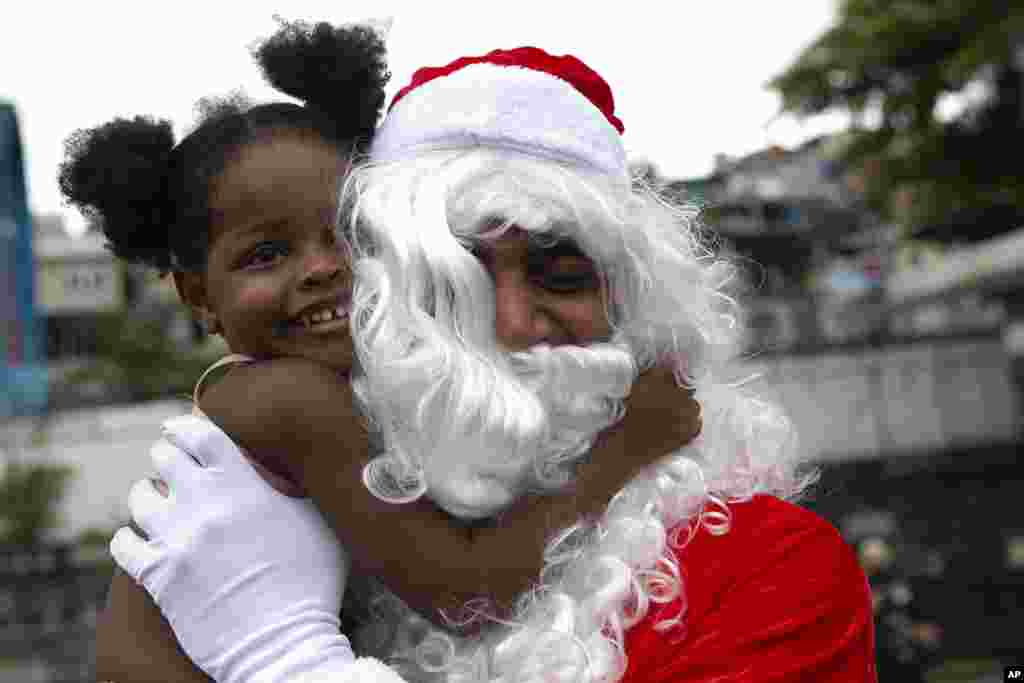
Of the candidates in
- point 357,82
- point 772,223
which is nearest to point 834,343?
point 772,223

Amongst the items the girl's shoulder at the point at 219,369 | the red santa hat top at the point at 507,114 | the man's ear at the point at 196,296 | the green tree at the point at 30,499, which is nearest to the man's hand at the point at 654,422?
the red santa hat top at the point at 507,114

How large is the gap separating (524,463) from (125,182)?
2.48ft

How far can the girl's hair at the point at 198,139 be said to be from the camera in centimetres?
166

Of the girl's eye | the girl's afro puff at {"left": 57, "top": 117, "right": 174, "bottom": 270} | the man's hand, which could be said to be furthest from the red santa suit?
the girl's afro puff at {"left": 57, "top": 117, "right": 174, "bottom": 270}

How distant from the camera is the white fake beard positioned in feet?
4.55

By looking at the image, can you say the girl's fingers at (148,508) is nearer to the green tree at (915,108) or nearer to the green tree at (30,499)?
the green tree at (915,108)

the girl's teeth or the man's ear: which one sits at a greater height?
the girl's teeth

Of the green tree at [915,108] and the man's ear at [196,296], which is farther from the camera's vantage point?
the green tree at [915,108]

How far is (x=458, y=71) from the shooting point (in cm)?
160

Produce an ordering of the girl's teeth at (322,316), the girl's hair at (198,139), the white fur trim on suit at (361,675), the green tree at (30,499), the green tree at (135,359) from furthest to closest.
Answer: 1. the green tree at (135,359)
2. the green tree at (30,499)
3. the girl's hair at (198,139)
4. the girl's teeth at (322,316)
5. the white fur trim on suit at (361,675)

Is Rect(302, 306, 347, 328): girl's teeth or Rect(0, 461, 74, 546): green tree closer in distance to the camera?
Rect(302, 306, 347, 328): girl's teeth

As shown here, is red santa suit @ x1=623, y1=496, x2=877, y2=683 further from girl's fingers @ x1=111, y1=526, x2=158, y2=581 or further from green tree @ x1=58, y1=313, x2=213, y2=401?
green tree @ x1=58, y1=313, x2=213, y2=401

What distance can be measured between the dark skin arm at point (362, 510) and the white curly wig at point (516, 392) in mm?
25

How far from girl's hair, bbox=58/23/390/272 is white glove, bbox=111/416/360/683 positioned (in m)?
0.37
